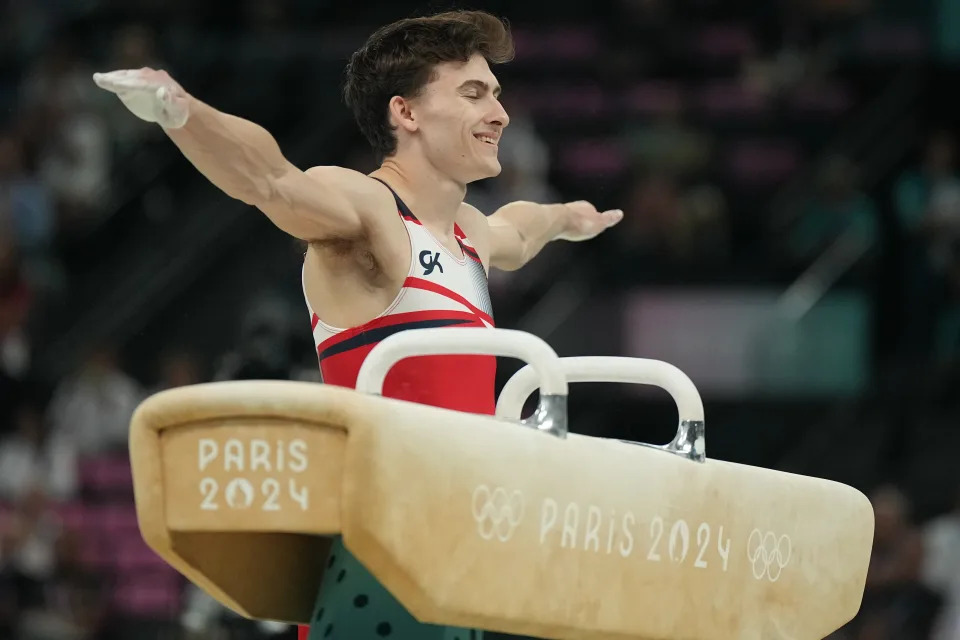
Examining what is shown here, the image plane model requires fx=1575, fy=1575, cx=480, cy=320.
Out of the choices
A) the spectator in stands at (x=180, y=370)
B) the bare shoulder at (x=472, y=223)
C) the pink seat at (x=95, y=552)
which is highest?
the bare shoulder at (x=472, y=223)

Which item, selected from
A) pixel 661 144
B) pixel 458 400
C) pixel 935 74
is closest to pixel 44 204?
pixel 661 144

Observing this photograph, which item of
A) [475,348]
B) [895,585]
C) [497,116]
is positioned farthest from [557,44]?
[475,348]

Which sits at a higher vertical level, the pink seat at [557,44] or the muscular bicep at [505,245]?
the pink seat at [557,44]

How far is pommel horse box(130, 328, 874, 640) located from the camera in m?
2.90

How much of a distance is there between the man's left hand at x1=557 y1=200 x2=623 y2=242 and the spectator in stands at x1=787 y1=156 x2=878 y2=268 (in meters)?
4.99

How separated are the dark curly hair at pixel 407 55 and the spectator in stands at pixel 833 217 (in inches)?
240

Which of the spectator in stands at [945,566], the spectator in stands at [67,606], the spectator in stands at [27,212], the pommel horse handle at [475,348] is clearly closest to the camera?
the pommel horse handle at [475,348]

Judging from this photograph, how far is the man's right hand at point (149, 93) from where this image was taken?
9.85 feet

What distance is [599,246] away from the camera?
10.2 meters

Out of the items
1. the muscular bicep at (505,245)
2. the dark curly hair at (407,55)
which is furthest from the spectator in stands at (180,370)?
the dark curly hair at (407,55)

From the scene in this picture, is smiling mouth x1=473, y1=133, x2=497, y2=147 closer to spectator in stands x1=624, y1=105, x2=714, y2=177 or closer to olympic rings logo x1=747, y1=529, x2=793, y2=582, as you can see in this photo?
olympic rings logo x1=747, y1=529, x2=793, y2=582

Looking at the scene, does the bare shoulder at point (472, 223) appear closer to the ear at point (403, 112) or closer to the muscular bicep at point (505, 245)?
the muscular bicep at point (505, 245)

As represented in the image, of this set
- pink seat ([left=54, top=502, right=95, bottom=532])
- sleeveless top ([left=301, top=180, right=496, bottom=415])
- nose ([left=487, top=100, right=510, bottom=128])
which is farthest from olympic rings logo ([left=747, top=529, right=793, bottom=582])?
pink seat ([left=54, top=502, right=95, bottom=532])

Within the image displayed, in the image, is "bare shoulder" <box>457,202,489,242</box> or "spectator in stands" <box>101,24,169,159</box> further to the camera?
"spectator in stands" <box>101,24,169,159</box>
